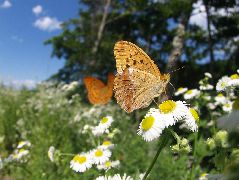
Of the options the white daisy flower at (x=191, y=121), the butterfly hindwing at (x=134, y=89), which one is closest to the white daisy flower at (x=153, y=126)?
the white daisy flower at (x=191, y=121)

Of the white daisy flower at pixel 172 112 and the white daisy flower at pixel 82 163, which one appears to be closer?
the white daisy flower at pixel 172 112

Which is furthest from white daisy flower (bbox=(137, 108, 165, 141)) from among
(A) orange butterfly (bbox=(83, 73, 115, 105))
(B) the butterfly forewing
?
(A) orange butterfly (bbox=(83, 73, 115, 105))

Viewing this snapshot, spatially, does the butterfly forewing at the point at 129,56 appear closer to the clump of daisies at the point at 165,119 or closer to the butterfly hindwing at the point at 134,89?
the butterfly hindwing at the point at 134,89

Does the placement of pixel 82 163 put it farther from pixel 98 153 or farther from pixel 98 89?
pixel 98 89

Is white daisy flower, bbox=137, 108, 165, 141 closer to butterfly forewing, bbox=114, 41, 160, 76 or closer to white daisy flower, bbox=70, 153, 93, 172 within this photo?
white daisy flower, bbox=70, 153, 93, 172

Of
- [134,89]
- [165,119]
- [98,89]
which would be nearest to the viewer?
[165,119]

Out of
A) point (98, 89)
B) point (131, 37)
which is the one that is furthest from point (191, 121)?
point (131, 37)

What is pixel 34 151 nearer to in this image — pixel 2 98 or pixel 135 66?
pixel 135 66
